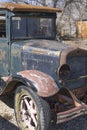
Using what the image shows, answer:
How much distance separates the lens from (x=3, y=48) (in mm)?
6297

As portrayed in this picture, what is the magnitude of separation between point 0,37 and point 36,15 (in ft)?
2.78

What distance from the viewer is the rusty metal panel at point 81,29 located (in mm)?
30270

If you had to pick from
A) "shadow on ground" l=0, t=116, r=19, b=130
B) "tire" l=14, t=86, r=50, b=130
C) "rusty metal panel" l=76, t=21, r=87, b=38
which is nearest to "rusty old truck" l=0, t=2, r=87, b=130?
"tire" l=14, t=86, r=50, b=130

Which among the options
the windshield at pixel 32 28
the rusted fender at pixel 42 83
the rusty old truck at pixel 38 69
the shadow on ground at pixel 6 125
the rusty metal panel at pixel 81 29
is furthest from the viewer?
the rusty metal panel at pixel 81 29

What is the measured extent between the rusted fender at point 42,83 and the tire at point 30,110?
0.15 metres

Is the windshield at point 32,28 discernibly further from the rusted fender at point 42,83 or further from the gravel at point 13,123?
the gravel at point 13,123

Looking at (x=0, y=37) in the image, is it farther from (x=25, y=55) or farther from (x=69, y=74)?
(x=69, y=74)

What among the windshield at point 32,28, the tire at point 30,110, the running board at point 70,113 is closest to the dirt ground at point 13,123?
the tire at point 30,110

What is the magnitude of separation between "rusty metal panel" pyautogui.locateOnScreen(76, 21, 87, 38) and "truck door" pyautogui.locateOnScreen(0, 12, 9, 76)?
79.3ft

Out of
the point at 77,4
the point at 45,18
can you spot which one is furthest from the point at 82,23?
the point at 45,18

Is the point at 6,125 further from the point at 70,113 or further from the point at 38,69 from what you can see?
the point at 70,113

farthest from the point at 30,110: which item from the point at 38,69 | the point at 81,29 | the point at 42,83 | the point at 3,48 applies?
the point at 81,29

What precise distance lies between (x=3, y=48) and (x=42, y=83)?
172cm

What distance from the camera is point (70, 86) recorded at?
5465 mm
